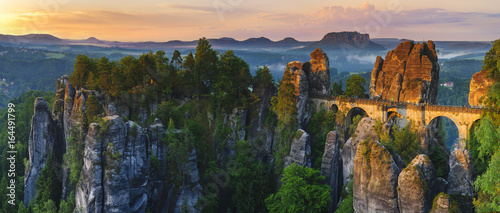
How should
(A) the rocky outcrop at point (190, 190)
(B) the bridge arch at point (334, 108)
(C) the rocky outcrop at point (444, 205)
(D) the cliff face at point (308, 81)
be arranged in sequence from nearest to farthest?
1. (C) the rocky outcrop at point (444, 205)
2. (A) the rocky outcrop at point (190, 190)
3. (D) the cliff face at point (308, 81)
4. (B) the bridge arch at point (334, 108)

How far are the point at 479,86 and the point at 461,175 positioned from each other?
22793 mm

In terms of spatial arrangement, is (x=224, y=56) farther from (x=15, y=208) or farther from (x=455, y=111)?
(x=15, y=208)

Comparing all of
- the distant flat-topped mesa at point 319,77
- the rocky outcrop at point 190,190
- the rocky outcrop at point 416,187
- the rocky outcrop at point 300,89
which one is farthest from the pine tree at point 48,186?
the rocky outcrop at point 416,187

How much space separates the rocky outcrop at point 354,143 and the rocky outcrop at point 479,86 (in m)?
15.1

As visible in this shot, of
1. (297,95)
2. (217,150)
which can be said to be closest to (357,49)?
(297,95)

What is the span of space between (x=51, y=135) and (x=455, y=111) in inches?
1950

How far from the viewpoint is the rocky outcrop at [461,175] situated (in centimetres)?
2738

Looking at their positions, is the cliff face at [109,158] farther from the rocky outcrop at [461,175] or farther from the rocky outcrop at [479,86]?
the rocky outcrop at [479,86]

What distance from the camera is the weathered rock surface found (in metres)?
45.5

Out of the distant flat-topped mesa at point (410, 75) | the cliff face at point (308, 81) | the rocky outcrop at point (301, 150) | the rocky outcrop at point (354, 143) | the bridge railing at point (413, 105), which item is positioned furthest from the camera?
the cliff face at point (308, 81)

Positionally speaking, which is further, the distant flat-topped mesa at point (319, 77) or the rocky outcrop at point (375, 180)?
the distant flat-topped mesa at point (319, 77)

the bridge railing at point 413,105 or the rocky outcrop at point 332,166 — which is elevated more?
the bridge railing at point 413,105

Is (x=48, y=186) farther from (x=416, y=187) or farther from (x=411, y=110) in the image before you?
(x=411, y=110)

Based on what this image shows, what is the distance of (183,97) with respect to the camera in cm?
5166
